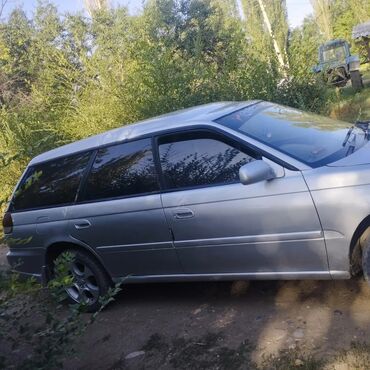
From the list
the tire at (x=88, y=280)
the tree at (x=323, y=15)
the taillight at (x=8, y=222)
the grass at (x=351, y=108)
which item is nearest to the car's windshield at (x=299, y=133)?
the tire at (x=88, y=280)

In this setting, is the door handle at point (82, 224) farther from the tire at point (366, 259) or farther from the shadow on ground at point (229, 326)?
the tire at point (366, 259)

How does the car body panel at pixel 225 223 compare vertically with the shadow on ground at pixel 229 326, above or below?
above

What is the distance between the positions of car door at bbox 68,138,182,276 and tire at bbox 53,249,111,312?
0.16 meters

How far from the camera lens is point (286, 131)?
13.8 ft

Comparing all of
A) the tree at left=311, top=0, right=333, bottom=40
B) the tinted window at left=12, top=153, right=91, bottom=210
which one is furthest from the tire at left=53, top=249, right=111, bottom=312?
the tree at left=311, top=0, right=333, bottom=40

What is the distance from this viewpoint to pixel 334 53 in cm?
2669

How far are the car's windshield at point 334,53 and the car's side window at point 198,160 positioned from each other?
23346 millimetres

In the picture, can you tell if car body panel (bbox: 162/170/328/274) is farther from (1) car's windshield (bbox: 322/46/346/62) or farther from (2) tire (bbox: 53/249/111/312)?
(1) car's windshield (bbox: 322/46/346/62)

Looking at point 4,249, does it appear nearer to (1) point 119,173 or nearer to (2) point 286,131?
(1) point 119,173

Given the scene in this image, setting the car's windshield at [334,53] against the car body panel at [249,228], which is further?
the car's windshield at [334,53]

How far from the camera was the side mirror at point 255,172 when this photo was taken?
360 centimetres

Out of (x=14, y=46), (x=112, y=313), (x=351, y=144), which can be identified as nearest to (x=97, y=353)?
(x=112, y=313)

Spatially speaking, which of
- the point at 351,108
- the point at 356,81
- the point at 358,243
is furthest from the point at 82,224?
the point at 356,81

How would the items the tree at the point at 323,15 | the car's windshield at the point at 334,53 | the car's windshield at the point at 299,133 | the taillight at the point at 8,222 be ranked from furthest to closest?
1. the tree at the point at 323,15
2. the car's windshield at the point at 334,53
3. the taillight at the point at 8,222
4. the car's windshield at the point at 299,133
